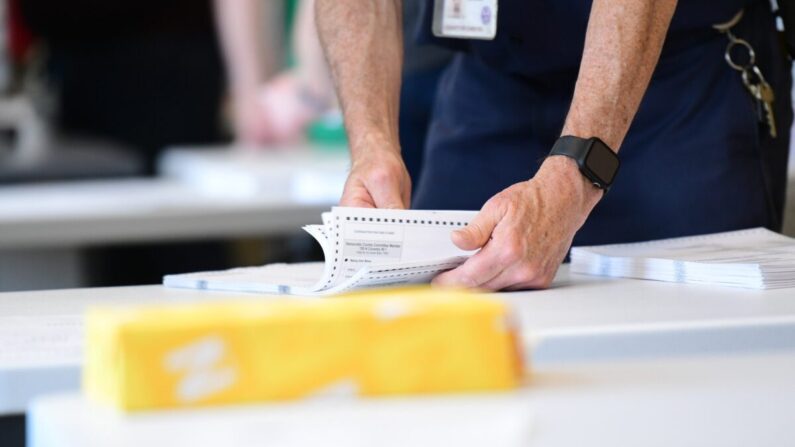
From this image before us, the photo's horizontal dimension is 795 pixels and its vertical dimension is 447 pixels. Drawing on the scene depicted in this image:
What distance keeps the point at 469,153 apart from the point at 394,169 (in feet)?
1.09

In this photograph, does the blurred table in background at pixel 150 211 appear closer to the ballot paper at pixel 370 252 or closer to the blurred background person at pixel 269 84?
the blurred background person at pixel 269 84

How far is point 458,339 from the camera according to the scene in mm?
833

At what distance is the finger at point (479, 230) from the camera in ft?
4.93

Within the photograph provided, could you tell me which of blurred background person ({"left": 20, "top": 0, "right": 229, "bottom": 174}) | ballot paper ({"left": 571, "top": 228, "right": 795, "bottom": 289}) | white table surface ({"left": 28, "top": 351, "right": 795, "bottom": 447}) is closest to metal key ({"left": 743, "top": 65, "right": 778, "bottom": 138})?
ballot paper ({"left": 571, "top": 228, "right": 795, "bottom": 289})

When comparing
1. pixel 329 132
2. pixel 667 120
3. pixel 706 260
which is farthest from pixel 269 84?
pixel 706 260

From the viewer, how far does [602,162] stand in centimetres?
162

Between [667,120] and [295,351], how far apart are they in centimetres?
126

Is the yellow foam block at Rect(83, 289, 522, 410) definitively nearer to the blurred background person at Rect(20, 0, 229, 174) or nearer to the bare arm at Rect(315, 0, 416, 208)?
the bare arm at Rect(315, 0, 416, 208)

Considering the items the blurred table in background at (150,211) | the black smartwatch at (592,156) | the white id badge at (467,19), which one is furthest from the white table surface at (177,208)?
the black smartwatch at (592,156)

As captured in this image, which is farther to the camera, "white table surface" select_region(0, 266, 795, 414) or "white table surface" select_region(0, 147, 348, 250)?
"white table surface" select_region(0, 147, 348, 250)

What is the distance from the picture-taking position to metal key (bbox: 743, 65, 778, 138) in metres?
2.00

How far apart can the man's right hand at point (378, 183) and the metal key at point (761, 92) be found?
53 cm

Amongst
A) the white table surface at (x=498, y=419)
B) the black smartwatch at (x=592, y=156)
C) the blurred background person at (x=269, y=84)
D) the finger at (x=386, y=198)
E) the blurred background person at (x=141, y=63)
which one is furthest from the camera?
the blurred background person at (x=141, y=63)

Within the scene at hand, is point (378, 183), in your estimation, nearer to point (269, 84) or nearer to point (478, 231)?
→ point (478, 231)
